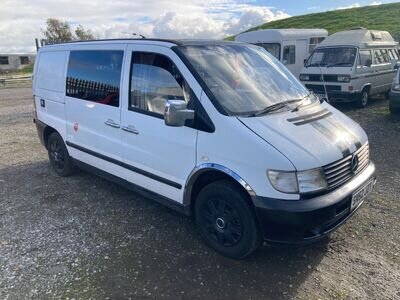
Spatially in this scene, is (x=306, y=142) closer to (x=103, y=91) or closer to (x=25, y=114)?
(x=103, y=91)

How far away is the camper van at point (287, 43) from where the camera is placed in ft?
44.7

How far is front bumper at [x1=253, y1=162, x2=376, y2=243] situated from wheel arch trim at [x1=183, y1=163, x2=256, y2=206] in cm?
14

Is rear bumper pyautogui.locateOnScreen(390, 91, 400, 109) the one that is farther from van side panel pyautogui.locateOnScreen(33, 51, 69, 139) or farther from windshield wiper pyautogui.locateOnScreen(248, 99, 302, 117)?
van side panel pyautogui.locateOnScreen(33, 51, 69, 139)

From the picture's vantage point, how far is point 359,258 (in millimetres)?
3369

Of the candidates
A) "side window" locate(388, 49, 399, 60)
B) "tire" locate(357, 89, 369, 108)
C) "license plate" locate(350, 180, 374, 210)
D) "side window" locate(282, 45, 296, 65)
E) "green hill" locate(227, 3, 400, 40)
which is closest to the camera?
"license plate" locate(350, 180, 374, 210)

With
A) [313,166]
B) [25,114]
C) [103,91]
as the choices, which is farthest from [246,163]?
[25,114]

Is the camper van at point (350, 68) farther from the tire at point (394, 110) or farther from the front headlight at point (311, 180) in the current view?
the front headlight at point (311, 180)

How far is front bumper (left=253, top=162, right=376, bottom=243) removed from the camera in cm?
284

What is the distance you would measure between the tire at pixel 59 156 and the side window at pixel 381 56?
10838mm

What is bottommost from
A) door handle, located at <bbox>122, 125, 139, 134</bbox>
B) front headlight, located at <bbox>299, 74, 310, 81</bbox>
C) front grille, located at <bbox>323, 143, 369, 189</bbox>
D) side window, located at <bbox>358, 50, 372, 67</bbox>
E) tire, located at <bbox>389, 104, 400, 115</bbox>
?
tire, located at <bbox>389, 104, 400, 115</bbox>

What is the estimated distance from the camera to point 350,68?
10883 millimetres

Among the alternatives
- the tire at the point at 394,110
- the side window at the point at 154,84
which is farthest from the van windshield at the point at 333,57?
the side window at the point at 154,84

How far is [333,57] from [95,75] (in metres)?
9.28

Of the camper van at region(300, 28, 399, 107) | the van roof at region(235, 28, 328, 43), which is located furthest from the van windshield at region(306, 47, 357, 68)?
the van roof at region(235, 28, 328, 43)
